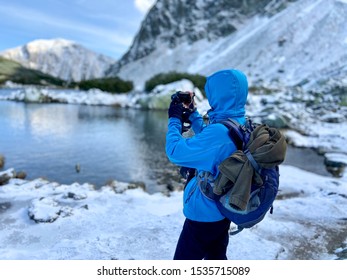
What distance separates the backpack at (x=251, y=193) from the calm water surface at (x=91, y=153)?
8.90m

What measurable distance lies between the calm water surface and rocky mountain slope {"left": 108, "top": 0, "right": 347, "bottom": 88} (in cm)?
3150

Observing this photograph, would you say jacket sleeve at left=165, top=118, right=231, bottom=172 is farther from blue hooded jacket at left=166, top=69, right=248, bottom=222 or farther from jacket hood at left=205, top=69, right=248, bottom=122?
jacket hood at left=205, top=69, right=248, bottom=122

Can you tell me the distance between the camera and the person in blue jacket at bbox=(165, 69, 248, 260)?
2.98m

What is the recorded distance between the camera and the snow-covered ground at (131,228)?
5.45 meters

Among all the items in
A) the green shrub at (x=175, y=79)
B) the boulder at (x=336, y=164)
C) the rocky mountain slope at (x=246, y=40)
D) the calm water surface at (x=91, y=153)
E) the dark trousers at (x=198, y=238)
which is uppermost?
the rocky mountain slope at (x=246, y=40)

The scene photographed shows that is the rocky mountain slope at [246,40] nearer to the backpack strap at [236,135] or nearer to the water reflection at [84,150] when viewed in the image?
the water reflection at [84,150]

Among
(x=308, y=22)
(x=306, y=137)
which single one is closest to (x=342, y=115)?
(x=306, y=137)

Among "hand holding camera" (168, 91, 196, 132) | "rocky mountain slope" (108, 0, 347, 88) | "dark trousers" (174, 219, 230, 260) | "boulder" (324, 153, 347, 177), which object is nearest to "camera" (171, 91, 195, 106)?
"hand holding camera" (168, 91, 196, 132)

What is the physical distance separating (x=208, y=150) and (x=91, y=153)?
49.2 ft

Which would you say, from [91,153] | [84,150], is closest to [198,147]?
[91,153]

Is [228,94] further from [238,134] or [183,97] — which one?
[183,97]

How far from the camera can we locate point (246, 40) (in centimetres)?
8525

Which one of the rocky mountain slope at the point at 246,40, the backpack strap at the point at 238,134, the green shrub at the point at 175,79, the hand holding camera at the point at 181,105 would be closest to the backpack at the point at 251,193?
the backpack strap at the point at 238,134
